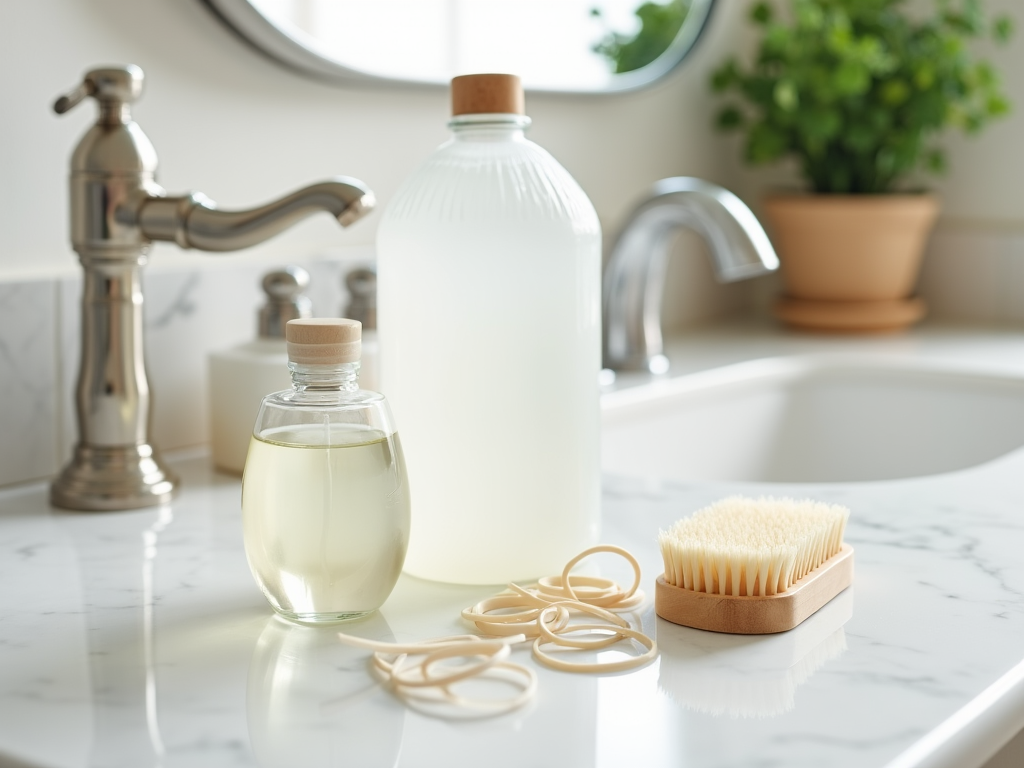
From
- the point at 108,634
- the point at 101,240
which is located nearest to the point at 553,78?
the point at 101,240

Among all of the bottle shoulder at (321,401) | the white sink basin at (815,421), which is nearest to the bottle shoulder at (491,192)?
the bottle shoulder at (321,401)

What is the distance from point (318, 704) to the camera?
479 mm

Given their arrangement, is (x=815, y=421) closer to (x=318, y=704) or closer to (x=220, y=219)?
(x=220, y=219)

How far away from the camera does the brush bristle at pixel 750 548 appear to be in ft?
1.80

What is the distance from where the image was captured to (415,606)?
60 centimetres

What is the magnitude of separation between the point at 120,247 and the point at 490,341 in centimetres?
30

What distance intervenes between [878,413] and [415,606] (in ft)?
2.67

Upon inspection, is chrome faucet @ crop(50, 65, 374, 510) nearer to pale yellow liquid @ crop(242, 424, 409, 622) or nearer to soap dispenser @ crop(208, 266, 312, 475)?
soap dispenser @ crop(208, 266, 312, 475)

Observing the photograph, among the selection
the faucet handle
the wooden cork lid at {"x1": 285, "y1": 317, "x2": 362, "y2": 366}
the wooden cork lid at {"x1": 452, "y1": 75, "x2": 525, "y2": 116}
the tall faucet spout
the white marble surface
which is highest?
the faucet handle

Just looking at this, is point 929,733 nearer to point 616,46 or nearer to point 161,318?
point 161,318

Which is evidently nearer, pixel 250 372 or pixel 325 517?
pixel 325 517

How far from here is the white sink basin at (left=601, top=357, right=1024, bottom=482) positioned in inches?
45.6

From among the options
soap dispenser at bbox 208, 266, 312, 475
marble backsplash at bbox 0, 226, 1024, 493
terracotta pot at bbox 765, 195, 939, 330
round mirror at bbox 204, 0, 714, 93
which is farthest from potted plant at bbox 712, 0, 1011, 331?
soap dispenser at bbox 208, 266, 312, 475

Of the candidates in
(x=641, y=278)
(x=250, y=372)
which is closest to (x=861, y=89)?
(x=641, y=278)
